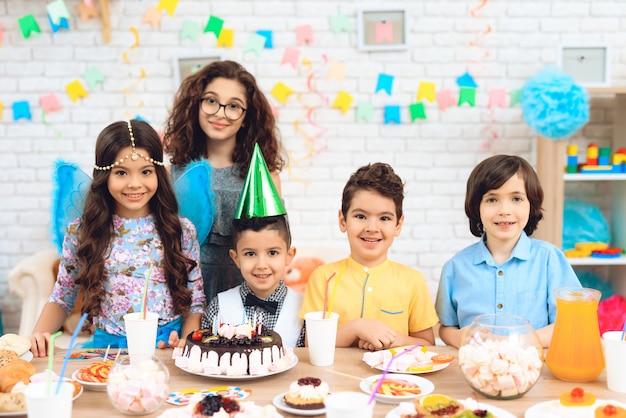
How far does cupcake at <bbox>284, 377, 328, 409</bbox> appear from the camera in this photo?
45.9 inches

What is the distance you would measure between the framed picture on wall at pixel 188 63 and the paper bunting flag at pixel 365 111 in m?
0.90

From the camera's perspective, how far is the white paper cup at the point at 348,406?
1.01 metres

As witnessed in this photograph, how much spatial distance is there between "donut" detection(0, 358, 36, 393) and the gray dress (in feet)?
3.30

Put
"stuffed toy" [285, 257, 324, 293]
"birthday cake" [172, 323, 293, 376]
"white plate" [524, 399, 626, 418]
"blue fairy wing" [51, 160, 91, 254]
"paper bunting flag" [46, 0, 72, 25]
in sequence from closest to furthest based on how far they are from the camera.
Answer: "white plate" [524, 399, 626, 418], "birthday cake" [172, 323, 293, 376], "blue fairy wing" [51, 160, 91, 254], "stuffed toy" [285, 257, 324, 293], "paper bunting flag" [46, 0, 72, 25]

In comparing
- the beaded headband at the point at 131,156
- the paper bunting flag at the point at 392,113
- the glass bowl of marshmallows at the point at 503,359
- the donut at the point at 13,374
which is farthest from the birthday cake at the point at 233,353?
the paper bunting flag at the point at 392,113

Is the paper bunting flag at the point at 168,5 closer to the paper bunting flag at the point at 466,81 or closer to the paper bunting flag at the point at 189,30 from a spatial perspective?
the paper bunting flag at the point at 189,30

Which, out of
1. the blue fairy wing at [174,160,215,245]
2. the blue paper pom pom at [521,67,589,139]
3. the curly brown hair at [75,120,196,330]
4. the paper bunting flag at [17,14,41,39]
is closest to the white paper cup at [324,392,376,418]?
the curly brown hair at [75,120,196,330]

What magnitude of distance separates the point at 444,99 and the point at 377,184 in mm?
2186

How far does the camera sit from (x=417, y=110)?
3799 mm

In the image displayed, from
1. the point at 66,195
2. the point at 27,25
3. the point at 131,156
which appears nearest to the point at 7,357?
the point at 131,156

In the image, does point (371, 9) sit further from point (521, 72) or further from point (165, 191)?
point (165, 191)

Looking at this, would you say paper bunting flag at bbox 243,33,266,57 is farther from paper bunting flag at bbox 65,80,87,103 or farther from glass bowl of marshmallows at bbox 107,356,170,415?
glass bowl of marshmallows at bbox 107,356,170,415

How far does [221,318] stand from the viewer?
6.04 feet

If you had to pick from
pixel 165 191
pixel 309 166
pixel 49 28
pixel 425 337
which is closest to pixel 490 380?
pixel 425 337
